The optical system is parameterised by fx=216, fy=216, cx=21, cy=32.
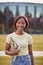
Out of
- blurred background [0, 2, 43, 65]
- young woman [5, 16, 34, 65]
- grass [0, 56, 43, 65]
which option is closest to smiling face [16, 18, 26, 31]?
young woman [5, 16, 34, 65]

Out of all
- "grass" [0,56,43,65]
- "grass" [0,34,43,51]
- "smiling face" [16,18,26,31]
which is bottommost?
"grass" [0,56,43,65]

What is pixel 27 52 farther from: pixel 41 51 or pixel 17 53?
pixel 41 51

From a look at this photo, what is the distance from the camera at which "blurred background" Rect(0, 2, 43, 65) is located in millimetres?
3219

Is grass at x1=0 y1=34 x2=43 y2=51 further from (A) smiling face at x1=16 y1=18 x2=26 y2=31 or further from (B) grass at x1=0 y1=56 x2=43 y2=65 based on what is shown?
(A) smiling face at x1=16 y1=18 x2=26 y2=31

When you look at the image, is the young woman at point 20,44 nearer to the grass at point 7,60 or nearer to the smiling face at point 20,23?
the smiling face at point 20,23

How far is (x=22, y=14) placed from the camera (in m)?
3.22

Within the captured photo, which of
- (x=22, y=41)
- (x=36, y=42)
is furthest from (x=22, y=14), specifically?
(x=22, y=41)

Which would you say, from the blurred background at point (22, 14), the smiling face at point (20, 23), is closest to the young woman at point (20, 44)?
the smiling face at point (20, 23)

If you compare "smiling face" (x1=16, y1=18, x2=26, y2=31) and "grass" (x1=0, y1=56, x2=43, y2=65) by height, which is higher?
"smiling face" (x1=16, y1=18, x2=26, y2=31)

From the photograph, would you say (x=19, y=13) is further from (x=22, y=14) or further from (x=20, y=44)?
(x=20, y=44)

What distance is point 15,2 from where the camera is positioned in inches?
126

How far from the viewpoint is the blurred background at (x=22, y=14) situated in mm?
3219

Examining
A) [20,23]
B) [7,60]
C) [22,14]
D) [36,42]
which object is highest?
[22,14]

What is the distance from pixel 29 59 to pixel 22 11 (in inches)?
32.4
